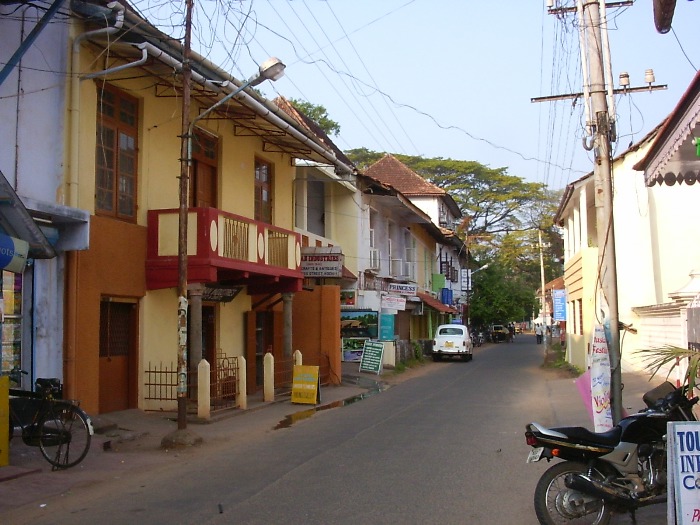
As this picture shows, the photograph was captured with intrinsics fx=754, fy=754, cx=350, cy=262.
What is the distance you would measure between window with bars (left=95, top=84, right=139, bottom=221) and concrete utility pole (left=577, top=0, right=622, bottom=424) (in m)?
8.27

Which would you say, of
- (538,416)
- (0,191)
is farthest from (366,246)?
(0,191)

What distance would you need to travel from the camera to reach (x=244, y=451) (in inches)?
444

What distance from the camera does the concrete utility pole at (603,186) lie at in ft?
31.7

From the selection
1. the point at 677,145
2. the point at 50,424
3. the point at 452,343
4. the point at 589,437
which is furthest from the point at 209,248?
the point at 452,343

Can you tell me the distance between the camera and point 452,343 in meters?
36.5

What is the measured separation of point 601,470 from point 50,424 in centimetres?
672

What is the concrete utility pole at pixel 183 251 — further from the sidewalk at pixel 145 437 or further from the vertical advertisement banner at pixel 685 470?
the vertical advertisement banner at pixel 685 470

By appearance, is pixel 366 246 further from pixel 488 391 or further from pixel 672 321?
pixel 672 321

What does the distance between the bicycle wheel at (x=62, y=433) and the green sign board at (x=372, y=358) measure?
56.8 ft

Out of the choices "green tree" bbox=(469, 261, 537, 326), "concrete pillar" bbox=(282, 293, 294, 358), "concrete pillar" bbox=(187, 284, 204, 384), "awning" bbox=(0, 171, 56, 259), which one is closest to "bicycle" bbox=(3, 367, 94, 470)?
"awning" bbox=(0, 171, 56, 259)

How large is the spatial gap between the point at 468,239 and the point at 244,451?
4908 centimetres

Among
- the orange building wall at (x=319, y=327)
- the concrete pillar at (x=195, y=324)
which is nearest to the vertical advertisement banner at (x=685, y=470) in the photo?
the concrete pillar at (x=195, y=324)

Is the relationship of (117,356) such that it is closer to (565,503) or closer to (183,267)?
(183,267)

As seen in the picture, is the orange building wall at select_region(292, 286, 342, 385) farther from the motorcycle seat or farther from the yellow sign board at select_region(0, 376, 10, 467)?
the motorcycle seat
